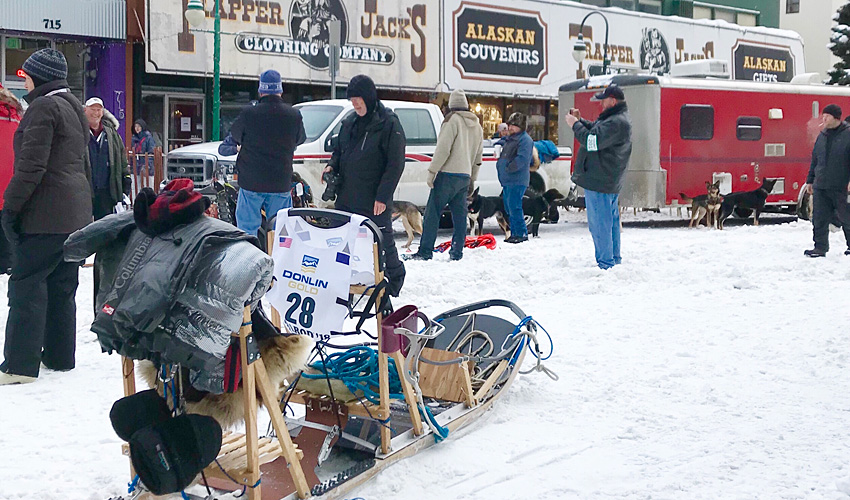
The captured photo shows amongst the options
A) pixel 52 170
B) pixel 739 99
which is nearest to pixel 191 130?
pixel 739 99

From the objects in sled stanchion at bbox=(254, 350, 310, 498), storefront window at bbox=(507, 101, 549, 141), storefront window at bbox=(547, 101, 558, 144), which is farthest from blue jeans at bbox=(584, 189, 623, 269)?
storefront window at bbox=(547, 101, 558, 144)

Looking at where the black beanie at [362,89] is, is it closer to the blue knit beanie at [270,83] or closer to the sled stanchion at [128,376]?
the blue knit beanie at [270,83]

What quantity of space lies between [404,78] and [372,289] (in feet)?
65.2

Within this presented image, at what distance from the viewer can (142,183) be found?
1572 cm

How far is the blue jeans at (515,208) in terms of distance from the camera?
1245 cm

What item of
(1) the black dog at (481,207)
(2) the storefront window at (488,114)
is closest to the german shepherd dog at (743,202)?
(1) the black dog at (481,207)

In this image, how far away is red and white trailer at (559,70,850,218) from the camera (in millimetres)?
15266

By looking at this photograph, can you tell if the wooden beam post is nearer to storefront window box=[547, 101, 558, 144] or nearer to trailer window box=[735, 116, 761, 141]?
trailer window box=[735, 116, 761, 141]

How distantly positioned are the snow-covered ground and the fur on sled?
0.67m

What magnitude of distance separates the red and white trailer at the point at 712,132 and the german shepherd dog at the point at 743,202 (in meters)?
0.37

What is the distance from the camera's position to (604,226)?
31.2 feet

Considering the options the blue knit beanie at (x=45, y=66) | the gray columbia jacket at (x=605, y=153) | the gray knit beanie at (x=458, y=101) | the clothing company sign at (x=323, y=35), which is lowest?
the gray columbia jacket at (x=605, y=153)

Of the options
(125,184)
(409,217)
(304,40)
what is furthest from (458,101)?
(304,40)

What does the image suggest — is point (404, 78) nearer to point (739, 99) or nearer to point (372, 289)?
point (739, 99)
